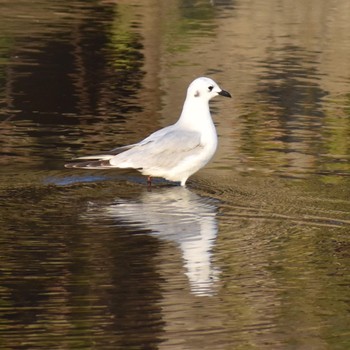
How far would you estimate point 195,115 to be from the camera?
460 inches

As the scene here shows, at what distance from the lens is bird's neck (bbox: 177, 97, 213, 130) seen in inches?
458

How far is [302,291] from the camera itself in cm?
849

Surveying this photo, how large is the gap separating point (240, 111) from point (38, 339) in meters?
7.63

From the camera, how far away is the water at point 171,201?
309 inches

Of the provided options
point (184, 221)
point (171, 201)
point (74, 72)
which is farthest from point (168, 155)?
point (74, 72)

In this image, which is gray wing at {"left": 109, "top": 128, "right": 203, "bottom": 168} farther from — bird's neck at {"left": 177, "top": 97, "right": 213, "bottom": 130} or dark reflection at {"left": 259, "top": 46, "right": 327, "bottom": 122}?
dark reflection at {"left": 259, "top": 46, "right": 327, "bottom": 122}

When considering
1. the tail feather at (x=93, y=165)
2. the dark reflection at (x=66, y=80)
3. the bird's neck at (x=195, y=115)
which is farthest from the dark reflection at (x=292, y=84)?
the tail feather at (x=93, y=165)

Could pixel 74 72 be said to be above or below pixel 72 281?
below

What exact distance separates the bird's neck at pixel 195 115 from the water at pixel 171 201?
1.44 feet

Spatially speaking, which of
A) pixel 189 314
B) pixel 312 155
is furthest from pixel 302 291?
pixel 312 155

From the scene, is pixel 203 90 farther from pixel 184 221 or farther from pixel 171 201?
pixel 184 221

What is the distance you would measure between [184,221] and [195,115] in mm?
1712

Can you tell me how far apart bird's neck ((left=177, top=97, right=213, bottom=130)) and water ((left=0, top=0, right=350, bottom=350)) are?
1.44ft

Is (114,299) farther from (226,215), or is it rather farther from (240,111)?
(240,111)
